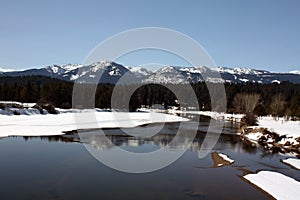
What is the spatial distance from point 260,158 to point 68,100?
71573 mm

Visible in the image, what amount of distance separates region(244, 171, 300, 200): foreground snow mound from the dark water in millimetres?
591

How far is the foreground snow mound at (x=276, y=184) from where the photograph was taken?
1505 centimetres

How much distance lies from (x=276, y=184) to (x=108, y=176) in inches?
374

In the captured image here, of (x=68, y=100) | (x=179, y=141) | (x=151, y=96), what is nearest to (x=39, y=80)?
(x=151, y=96)

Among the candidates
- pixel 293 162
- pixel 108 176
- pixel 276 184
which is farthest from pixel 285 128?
pixel 108 176

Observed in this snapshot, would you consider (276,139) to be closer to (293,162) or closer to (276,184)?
(293,162)

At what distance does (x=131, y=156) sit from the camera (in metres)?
23.4

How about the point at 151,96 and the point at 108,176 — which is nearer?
the point at 108,176

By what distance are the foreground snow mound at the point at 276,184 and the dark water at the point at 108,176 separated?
1.94 feet

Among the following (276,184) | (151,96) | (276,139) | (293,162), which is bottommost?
(276,184)

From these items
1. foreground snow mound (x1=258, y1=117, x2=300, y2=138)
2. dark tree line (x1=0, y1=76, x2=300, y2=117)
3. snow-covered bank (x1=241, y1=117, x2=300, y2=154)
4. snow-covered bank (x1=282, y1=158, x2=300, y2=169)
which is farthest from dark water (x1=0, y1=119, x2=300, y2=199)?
dark tree line (x1=0, y1=76, x2=300, y2=117)

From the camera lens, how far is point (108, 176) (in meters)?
17.3

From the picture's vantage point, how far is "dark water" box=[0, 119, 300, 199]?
559 inches

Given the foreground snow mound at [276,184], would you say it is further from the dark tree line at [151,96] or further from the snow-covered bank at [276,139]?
the dark tree line at [151,96]
